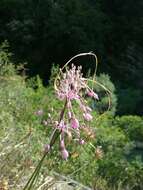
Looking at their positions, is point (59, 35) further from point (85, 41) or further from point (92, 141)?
point (92, 141)

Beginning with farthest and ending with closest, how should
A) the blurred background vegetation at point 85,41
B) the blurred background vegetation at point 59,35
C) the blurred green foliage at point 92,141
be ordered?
the blurred background vegetation at point 59,35, the blurred background vegetation at point 85,41, the blurred green foliage at point 92,141

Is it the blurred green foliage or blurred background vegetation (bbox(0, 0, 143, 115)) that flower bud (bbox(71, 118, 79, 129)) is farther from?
blurred background vegetation (bbox(0, 0, 143, 115))

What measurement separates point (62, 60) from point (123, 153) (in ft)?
40.6

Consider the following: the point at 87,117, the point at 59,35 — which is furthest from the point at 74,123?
the point at 59,35

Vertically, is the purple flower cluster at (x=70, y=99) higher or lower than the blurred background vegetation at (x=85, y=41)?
higher

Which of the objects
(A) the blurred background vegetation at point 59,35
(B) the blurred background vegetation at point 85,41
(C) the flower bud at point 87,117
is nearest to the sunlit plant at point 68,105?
(C) the flower bud at point 87,117

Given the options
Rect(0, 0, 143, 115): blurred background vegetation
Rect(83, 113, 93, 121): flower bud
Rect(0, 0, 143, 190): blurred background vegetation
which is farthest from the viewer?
Rect(0, 0, 143, 115): blurred background vegetation

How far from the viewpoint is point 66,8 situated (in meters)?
20.4

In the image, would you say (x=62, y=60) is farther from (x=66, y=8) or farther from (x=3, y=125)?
(x=3, y=125)

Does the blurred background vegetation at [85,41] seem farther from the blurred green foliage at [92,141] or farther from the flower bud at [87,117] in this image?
the flower bud at [87,117]

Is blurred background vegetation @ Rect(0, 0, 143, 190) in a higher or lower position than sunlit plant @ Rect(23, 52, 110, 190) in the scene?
lower

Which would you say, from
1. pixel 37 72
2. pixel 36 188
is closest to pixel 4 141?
pixel 36 188

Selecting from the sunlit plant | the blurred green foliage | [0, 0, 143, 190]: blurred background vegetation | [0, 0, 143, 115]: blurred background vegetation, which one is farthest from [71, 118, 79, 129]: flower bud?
[0, 0, 143, 115]: blurred background vegetation

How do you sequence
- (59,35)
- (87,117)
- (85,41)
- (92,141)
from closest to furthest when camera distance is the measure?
(87,117) < (92,141) < (59,35) < (85,41)
